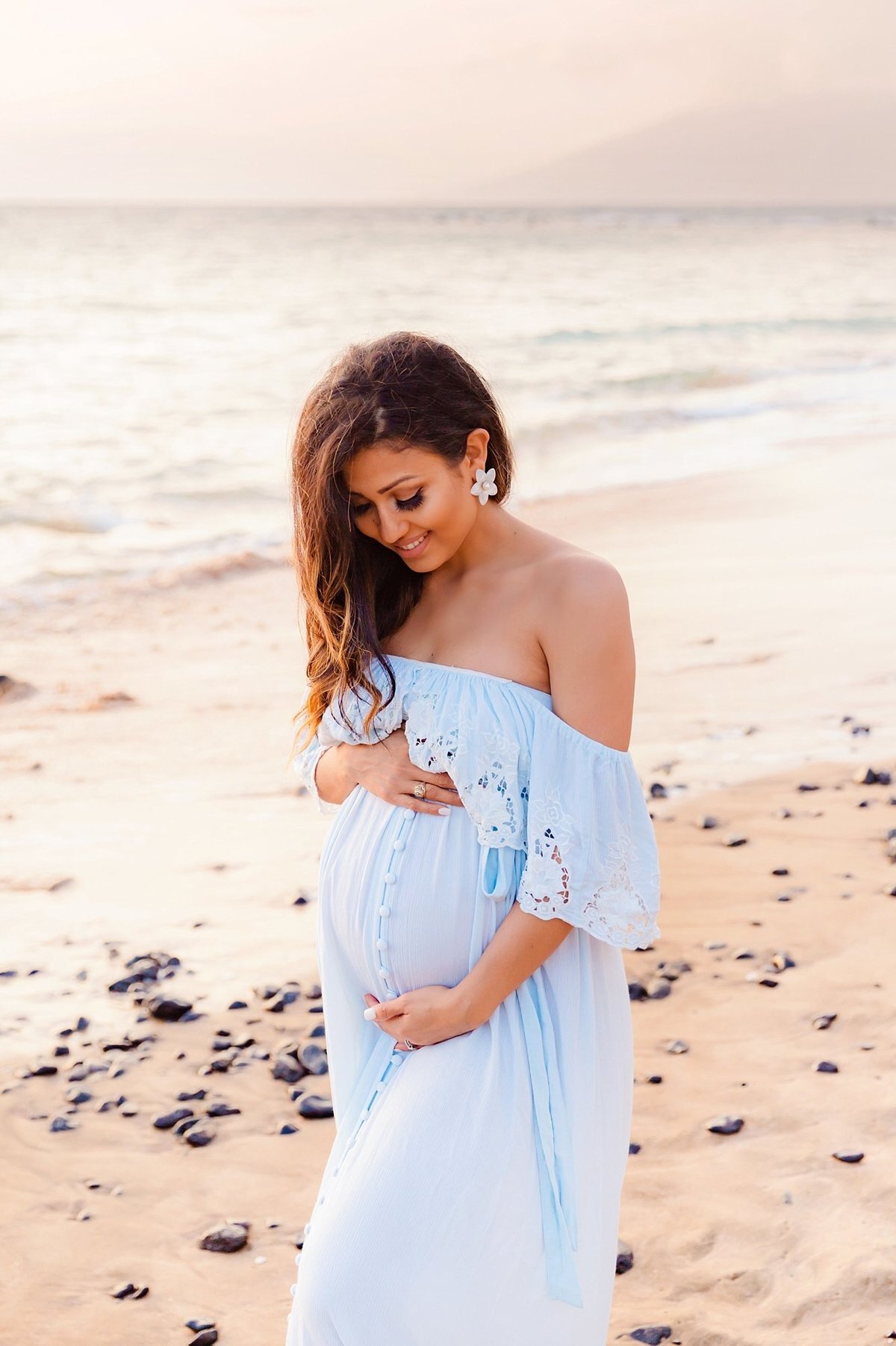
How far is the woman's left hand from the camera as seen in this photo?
7.76ft

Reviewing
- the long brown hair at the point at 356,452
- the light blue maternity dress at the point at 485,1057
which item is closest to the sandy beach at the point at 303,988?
the light blue maternity dress at the point at 485,1057

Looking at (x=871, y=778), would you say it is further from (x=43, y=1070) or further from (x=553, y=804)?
(x=553, y=804)

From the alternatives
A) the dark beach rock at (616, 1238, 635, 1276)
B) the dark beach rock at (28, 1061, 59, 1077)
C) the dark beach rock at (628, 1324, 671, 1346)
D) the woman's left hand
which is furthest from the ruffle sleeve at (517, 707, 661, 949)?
the dark beach rock at (28, 1061, 59, 1077)

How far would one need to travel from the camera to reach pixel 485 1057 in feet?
7.73

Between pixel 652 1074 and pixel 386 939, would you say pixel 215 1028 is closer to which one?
pixel 652 1074

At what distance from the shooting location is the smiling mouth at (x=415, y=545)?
2.52 metres

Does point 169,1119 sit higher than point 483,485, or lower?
lower

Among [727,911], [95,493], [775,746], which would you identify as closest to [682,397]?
[95,493]

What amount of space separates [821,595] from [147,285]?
3390cm

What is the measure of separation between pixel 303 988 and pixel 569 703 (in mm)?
2854

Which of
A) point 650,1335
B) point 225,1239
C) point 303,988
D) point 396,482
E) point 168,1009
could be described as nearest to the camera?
point 396,482

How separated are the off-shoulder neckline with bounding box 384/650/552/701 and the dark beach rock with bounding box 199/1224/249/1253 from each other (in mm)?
1843

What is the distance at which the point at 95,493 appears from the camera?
603 inches

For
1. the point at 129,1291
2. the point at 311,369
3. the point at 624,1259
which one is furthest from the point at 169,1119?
the point at 311,369
